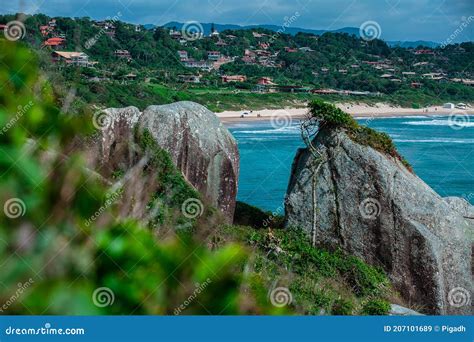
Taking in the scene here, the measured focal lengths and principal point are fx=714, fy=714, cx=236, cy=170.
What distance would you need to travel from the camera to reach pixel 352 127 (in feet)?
39.2

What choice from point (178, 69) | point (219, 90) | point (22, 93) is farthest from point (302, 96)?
point (22, 93)

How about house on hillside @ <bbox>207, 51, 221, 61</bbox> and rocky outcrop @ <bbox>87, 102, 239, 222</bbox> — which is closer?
rocky outcrop @ <bbox>87, 102, 239, 222</bbox>

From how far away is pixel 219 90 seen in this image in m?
68.2

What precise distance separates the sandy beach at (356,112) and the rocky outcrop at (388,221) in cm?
4612

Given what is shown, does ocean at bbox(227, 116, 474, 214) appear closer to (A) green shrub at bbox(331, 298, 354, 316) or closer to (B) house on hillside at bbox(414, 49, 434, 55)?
(A) green shrub at bbox(331, 298, 354, 316)

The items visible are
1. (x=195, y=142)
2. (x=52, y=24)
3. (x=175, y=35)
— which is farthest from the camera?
(x=175, y=35)

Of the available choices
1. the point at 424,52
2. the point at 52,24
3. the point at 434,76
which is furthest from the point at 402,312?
the point at 424,52

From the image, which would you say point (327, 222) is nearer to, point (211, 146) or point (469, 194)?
point (211, 146)

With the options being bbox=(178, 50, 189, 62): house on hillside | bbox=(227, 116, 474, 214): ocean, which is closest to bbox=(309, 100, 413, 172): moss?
bbox=(227, 116, 474, 214): ocean

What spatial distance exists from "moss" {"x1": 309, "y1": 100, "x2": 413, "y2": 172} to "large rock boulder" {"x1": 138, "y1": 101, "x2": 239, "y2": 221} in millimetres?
2223

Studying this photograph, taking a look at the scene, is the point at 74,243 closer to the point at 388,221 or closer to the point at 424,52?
the point at 388,221

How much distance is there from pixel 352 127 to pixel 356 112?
191 ft

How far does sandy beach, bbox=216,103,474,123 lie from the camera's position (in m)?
62.2

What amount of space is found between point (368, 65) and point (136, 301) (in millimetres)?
95381
